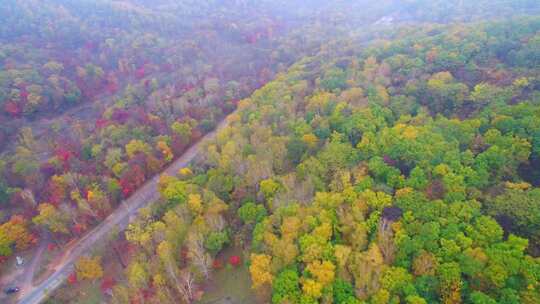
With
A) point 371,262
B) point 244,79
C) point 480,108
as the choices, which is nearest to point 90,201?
point 371,262

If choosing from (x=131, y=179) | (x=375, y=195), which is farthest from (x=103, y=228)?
(x=375, y=195)

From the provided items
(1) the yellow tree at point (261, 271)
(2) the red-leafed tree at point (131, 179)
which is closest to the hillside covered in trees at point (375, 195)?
(1) the yellow tree at point (261, 271)

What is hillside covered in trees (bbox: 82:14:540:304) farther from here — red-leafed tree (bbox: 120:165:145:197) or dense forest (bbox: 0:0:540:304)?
red-leafed tree (bbox: 120:165:145:197)

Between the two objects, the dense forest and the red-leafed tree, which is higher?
the dense forest

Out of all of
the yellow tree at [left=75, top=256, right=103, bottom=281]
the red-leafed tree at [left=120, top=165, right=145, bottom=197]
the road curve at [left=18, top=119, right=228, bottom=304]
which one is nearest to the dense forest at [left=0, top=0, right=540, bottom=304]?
the yellow tree at [left=75, top=256, right=103, bottom=281]

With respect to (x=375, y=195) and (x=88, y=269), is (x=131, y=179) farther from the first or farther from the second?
(x=375, y=195)
